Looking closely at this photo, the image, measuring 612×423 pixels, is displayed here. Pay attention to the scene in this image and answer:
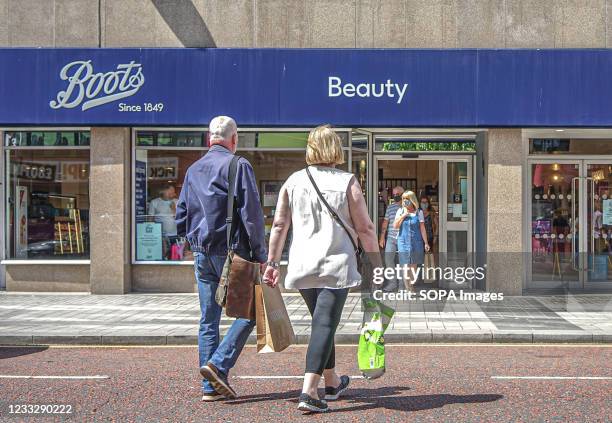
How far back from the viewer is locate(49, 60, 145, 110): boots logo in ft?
45.3

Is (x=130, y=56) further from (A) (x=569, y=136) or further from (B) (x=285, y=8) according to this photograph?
(A) (x=569, y=136)

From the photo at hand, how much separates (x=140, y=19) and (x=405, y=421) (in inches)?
411

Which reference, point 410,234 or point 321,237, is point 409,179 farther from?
point 321,237

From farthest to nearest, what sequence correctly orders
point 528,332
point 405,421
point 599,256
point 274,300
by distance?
point 599,256, point 528,332, point 274,300, point 405,421

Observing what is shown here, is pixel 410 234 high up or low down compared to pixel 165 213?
down

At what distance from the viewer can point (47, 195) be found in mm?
14594

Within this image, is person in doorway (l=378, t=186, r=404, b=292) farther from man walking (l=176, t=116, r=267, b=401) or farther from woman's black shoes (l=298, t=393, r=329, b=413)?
woman's black shoes (l=298, t=393, r=329, b=413)

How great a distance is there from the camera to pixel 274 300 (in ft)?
18.6

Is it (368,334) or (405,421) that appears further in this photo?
(368,334)

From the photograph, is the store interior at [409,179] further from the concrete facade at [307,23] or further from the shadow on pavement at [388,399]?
the shadow on pavement at [388,399]

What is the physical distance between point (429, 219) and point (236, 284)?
9.88 meters

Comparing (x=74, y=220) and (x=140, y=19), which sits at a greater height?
(x=140, y=19)

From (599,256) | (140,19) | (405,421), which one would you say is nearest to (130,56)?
(140,19)

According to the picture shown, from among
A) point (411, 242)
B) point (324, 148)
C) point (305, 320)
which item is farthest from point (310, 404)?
point (411, 242)
